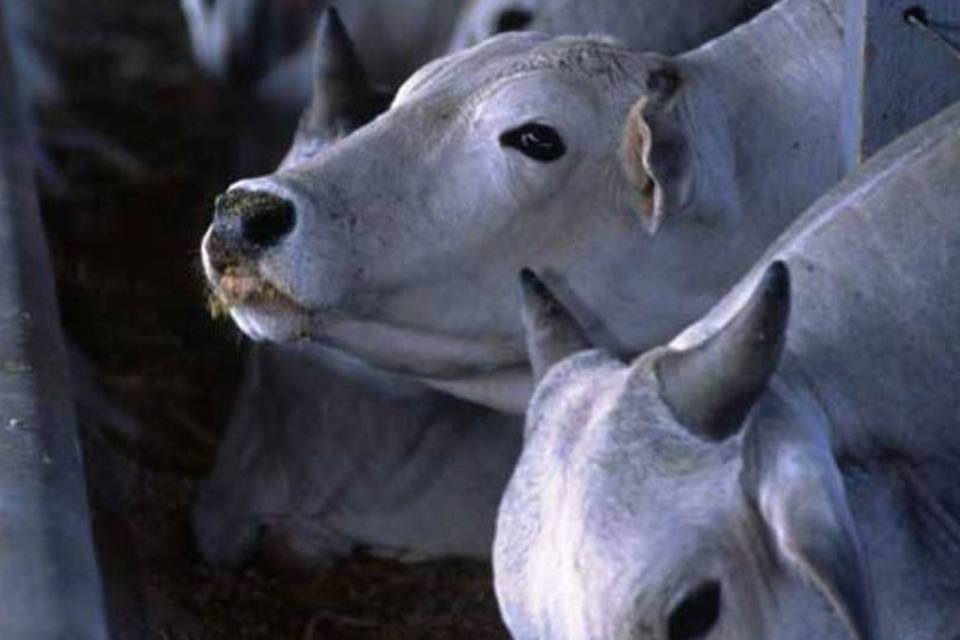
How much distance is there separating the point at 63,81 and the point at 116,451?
10.2 feet

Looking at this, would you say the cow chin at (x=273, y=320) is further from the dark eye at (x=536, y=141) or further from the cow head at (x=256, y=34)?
the cow head at (x=256, y=34)

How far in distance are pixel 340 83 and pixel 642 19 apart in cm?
71

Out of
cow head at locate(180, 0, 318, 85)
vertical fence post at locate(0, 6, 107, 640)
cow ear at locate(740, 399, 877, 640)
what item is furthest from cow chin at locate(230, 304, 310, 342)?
cow head at locate(180, 0, 318, 85)

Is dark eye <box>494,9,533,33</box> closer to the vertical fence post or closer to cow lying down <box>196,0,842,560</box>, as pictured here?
cow lying down <box>196,0,842,560</box>

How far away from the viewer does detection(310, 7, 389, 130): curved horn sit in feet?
19.0

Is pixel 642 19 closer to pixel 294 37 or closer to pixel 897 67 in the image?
pixel 897 67

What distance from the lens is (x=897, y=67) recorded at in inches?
201

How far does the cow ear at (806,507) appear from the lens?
3.80 meters

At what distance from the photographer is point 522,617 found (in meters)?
4.00

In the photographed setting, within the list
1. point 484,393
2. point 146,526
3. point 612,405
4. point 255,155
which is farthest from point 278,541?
point 612,405

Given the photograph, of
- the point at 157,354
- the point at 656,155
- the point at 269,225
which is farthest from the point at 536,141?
the point at 157,354

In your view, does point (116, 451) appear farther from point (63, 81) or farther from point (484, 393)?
point (63, 81)

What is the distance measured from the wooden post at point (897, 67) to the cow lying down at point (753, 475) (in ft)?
2.49

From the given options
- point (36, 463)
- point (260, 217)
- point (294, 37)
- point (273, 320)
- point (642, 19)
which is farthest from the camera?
point (294, 37)
